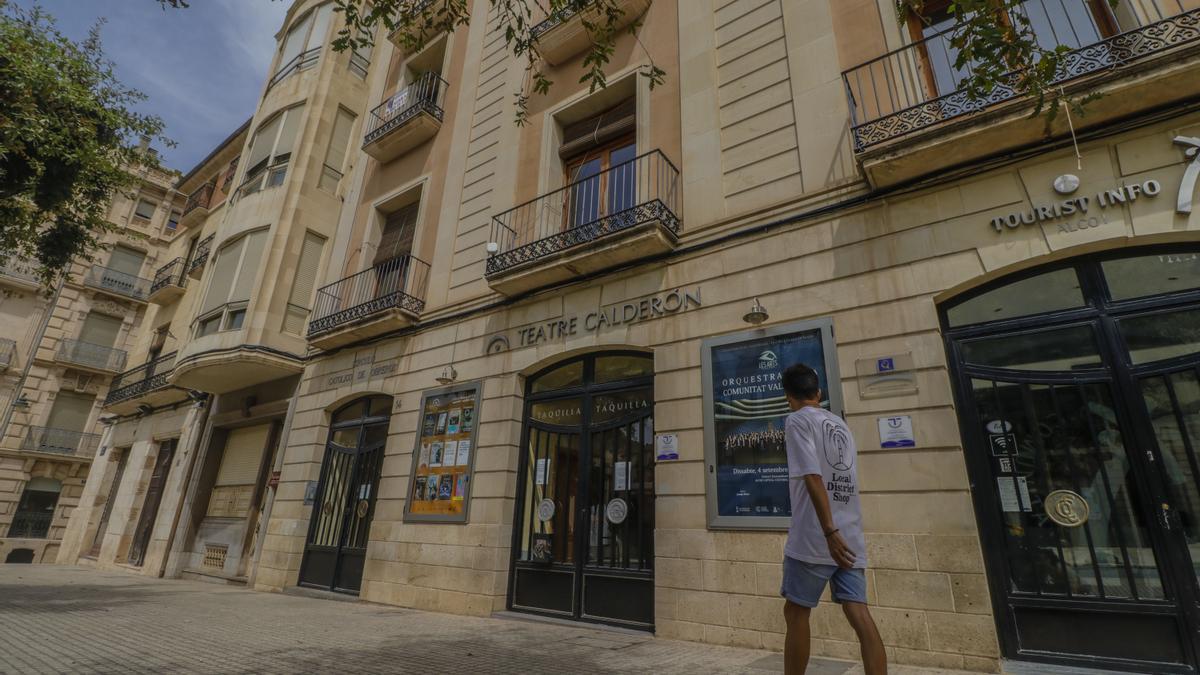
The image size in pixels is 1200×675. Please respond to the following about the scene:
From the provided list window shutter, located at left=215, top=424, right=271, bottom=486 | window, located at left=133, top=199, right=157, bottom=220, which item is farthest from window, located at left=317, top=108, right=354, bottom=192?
window, located at left=133, top=199, right=157, bottom=220

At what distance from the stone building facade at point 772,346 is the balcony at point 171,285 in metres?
11.2

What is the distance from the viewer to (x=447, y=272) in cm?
995

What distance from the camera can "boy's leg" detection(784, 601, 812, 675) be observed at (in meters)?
3.01

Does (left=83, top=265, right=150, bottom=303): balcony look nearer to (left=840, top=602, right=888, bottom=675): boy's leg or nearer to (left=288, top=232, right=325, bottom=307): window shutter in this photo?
(left=288, top=232, right=325, bottom=307): window shutter

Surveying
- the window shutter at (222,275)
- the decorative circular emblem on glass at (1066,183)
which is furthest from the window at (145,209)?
the decorative circular emblem on glass at (1066,183)

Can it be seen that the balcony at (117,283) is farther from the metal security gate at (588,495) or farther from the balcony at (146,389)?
the metal security gate at (588,495)

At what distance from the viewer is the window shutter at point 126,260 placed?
24062mm

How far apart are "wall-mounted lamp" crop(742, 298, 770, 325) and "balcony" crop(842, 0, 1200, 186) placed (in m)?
1.77

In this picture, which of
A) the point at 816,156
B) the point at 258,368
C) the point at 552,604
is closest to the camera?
the point at 816,156

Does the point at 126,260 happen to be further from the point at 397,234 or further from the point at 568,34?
the point at 568,34

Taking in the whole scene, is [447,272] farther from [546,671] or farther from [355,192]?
[546,671]

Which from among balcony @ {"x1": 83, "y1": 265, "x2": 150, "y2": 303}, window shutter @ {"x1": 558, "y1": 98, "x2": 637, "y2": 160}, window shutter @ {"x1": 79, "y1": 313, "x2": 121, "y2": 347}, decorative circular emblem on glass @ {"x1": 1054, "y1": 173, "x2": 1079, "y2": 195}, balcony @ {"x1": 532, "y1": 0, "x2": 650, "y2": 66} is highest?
balcony @ {"x1": 83, "y1": 265, "x2": 150, "y2": 303}

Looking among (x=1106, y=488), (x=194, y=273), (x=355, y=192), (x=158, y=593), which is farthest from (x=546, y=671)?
(x=194, y=273)

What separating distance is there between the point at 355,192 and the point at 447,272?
491 centimetres
